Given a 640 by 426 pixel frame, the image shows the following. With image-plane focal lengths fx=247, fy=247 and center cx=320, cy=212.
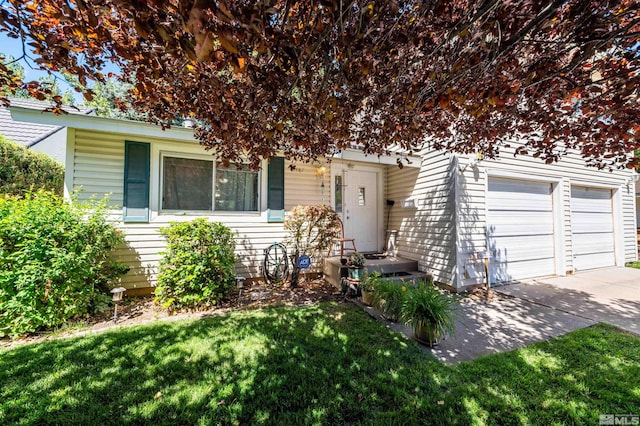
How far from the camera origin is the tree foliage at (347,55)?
57.7 inches

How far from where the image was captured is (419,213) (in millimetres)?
6027

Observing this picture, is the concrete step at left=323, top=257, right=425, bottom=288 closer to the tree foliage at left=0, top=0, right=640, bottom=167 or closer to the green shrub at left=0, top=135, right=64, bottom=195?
the tree foliage at left=0, top=0, right=640, bottom=167

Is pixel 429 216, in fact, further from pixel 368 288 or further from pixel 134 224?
pixel 134 224

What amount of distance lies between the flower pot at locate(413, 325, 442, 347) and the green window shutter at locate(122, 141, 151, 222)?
5.01 meters

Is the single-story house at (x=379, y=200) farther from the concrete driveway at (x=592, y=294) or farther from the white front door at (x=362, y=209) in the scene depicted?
the concrete driveway at (x=592, y=294)

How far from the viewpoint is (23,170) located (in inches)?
223

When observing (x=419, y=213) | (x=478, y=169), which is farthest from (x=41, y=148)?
(x=478, y=169)

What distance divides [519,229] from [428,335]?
4.67 m

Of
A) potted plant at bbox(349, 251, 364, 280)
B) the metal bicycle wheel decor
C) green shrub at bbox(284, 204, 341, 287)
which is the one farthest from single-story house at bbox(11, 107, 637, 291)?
potted plant at bbox(349, 251, 364, 280)

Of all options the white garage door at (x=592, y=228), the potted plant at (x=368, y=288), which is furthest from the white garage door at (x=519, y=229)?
the potted plant at (x=368, y=288)

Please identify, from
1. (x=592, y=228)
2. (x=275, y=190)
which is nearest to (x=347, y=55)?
(x=275, y=190)

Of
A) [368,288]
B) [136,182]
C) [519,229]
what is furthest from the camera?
[519,229]

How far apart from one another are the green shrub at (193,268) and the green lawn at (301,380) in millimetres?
800

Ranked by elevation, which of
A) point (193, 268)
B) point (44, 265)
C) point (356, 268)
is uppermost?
point (44, 265)
